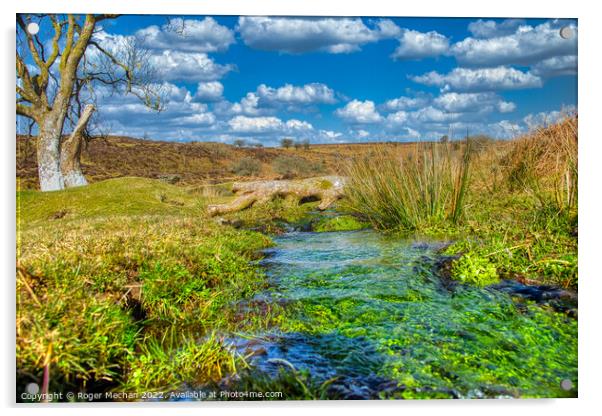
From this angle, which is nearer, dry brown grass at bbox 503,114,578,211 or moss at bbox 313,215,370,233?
dry brown grass at bbox 503,114,578,211

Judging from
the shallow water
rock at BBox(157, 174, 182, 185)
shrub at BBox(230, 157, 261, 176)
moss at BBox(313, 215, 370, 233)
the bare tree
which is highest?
the bare tree

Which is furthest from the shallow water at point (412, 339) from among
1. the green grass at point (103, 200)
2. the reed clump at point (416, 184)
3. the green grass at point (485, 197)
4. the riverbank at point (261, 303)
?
the reed clump at point (416, 184)

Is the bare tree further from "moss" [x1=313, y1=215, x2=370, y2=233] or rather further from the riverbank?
"moss" [x1=313, y1=215, x2=370, y2=233]

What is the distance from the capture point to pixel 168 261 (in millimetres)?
3721

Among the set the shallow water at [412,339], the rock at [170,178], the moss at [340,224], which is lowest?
the shallow water at [412,339]

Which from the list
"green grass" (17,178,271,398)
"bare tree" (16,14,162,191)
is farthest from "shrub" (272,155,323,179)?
"bare tree" (16,14,162,191)

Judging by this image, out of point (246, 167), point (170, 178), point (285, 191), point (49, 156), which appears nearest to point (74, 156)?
point (49, 156)

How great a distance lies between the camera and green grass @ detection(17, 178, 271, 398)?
9.00ft

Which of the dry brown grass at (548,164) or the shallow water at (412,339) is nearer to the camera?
the shallow water at (412,339)

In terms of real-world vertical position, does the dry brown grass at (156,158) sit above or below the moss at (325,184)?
above

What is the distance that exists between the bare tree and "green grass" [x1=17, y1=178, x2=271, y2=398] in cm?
30

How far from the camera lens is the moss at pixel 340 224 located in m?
6.00

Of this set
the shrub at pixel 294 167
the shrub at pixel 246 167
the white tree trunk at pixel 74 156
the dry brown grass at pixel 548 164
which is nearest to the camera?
the white tree trunk at pixel 74 156

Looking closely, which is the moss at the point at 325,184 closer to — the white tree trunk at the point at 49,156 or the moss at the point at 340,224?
the moss at the point at 340,224
